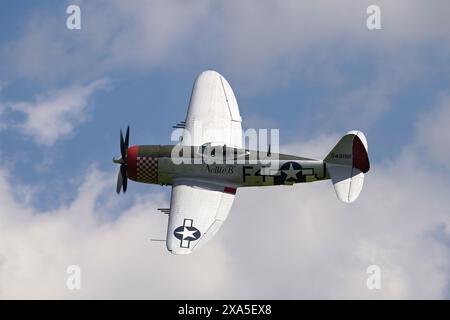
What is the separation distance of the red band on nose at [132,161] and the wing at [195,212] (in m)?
1.82

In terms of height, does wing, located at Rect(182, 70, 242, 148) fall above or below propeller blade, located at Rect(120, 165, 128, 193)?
above

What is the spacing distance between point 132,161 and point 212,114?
486cm

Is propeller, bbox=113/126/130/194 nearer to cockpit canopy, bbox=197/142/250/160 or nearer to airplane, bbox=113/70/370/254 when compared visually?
airplane, bbox=113/70/370/254

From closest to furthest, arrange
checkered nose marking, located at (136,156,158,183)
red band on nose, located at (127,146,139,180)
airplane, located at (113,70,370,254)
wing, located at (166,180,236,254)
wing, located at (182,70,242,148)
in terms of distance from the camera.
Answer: wing, located at (166,180,236,254) → airplane, located at (113,70,370,254) → checkered nose marking, located at (136,156,158,183) → red band on nose, located at (127,146,139,180) → wing, located at (182,70,242,148)

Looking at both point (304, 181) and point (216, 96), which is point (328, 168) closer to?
point (304, 181)

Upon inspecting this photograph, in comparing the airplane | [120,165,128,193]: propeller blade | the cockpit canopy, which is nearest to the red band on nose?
the airplane

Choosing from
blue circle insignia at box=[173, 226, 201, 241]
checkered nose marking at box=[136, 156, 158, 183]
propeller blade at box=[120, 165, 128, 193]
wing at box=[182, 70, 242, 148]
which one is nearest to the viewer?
blue circle insignia at box=[173, 226, 201, 241]

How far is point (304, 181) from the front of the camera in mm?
35031

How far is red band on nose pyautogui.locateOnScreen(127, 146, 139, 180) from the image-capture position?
3512 centimetres

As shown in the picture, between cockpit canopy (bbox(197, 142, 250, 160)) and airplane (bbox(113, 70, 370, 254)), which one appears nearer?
airplane (bbox(113, 70, 370, 254))

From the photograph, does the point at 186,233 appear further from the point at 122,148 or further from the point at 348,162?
the point at 348,162

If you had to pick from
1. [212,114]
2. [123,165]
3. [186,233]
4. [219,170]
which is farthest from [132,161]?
[212,114]

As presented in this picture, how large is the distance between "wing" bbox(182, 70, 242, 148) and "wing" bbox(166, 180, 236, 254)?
2.46 m

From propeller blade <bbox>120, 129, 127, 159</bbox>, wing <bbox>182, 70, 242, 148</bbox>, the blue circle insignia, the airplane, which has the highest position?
wing <bbox>182, 70, 242, 148</bbox>
